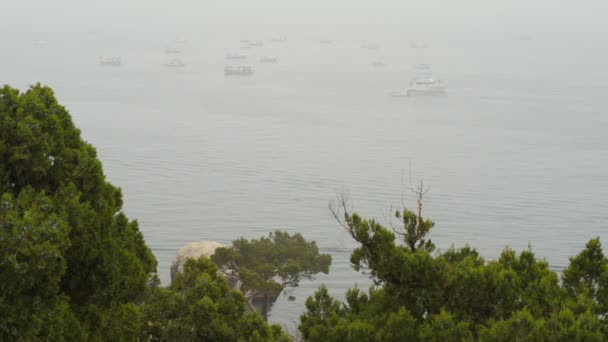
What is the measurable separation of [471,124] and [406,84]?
179ft

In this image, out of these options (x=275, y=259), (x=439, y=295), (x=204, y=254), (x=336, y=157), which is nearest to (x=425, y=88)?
(x=336, y=157)

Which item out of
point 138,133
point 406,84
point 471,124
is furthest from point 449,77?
point 138,133

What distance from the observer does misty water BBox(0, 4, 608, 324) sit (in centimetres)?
7512

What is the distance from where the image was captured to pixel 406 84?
605 feet

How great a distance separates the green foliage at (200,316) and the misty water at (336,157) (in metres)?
38.2

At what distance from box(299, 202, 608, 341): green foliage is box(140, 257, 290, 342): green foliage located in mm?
1205

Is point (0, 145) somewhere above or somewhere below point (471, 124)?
below

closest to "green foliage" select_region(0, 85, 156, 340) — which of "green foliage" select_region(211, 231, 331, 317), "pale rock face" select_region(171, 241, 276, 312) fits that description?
"green foliage" select_region(211, 231, 331, 317)

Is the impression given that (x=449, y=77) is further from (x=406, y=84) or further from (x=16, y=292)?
(x=16, y=292)

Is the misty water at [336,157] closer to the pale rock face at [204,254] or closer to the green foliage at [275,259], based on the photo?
the pale rock face at [204,254]

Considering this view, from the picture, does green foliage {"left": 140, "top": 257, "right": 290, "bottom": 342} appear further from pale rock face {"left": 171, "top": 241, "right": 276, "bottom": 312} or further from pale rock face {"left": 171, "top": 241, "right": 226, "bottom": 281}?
pale rock face {"left": 171, "top": 241, "right": 226, "bottom": 281}

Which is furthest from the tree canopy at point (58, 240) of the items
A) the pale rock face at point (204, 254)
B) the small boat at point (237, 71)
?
the small boat at point (237, 71)

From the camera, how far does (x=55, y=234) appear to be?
36.0 feet

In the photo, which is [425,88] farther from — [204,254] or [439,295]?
[439,295]
